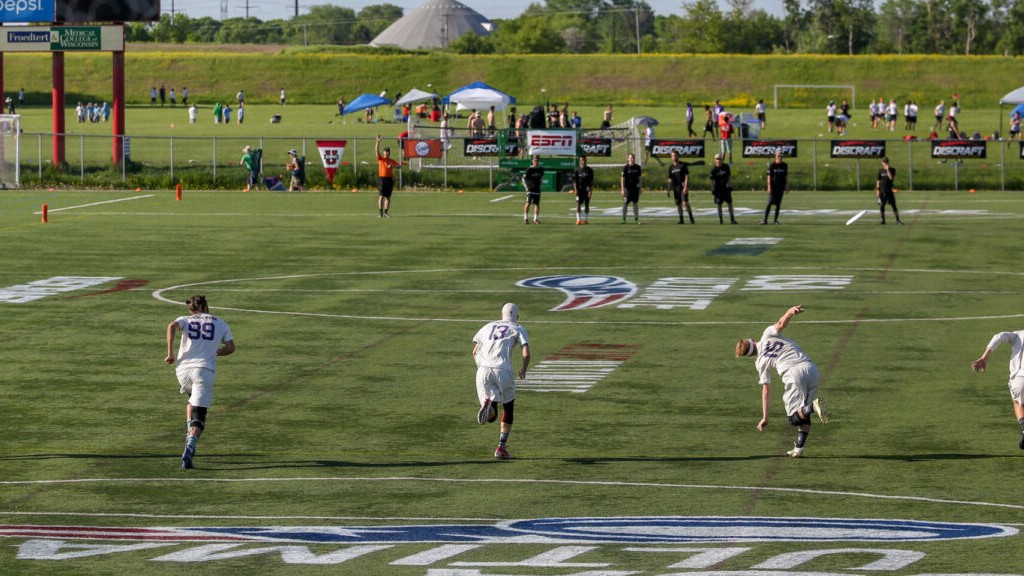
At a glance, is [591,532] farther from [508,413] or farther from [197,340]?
[197,340]

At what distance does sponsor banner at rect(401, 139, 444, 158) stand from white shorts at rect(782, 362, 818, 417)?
4942 centimetres

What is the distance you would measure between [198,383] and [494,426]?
178 inches

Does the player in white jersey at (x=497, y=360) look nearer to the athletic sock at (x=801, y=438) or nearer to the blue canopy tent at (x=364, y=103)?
the athletic sock at (x=801, y=438)

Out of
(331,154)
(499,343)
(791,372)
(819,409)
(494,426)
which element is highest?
(331,154)

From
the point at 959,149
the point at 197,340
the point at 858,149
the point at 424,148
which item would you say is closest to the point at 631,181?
the point at 424,148

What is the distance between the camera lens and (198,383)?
19047 mm

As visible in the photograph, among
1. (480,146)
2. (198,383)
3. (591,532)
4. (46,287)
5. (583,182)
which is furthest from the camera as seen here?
(480,146)

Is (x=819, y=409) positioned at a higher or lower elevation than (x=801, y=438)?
higher

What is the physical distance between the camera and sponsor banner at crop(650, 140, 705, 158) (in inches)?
2751

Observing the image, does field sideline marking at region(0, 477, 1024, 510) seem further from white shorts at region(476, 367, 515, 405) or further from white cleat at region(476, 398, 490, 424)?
white shorts at region(476, 367, 515, 405)

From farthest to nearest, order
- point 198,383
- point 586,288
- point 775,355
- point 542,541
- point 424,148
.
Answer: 1. point 424,148
2. point 586,288
3. point 775,355
4. point 198,383
5. point 542,541

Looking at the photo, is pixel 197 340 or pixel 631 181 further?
pixel 631 181

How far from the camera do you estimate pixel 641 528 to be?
16156 mm

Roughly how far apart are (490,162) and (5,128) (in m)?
20.3
